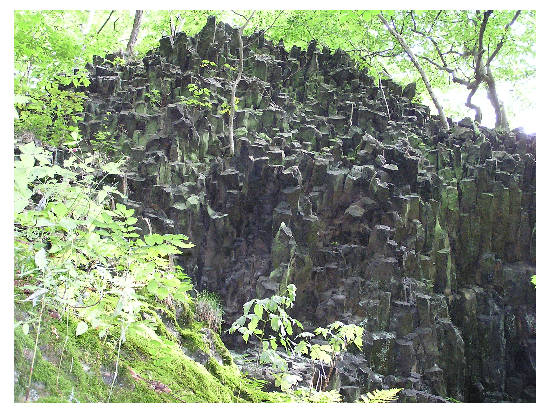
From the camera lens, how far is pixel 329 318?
14.9 feet

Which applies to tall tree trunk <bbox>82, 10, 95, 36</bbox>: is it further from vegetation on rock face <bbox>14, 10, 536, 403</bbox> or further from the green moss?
the green moss

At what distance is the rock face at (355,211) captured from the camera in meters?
4.56

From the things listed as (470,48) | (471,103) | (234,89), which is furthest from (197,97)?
(470,48)

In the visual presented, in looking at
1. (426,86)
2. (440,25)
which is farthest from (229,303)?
(440,25)

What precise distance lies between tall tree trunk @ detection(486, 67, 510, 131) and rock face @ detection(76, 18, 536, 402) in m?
0.16

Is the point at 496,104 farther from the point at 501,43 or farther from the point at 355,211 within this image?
the point at 355,211

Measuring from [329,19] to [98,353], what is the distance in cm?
516

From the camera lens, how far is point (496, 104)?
5781 millimetres

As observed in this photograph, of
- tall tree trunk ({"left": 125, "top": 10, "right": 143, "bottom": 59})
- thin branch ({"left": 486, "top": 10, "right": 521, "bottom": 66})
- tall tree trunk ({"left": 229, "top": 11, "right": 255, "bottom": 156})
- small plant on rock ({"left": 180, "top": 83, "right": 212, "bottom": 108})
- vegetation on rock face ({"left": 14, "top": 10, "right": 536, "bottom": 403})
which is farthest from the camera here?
tall tree trunk ({"left": 125, "top": 10, "right": 143, "bottom": 59})

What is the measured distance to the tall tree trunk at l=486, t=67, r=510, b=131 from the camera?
18.6ft

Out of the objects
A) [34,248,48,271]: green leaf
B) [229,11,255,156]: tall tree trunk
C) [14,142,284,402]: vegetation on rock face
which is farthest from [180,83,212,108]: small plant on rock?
[34,248,48,271]: green leaf

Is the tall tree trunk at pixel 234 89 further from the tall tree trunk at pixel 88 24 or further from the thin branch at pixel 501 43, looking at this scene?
the thin branch at pixel 501 43

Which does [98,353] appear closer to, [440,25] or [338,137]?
[338,137]

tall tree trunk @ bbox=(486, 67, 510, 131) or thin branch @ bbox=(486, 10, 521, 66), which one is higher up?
thin branch @ bbox=(486, 10, 521, 66)
